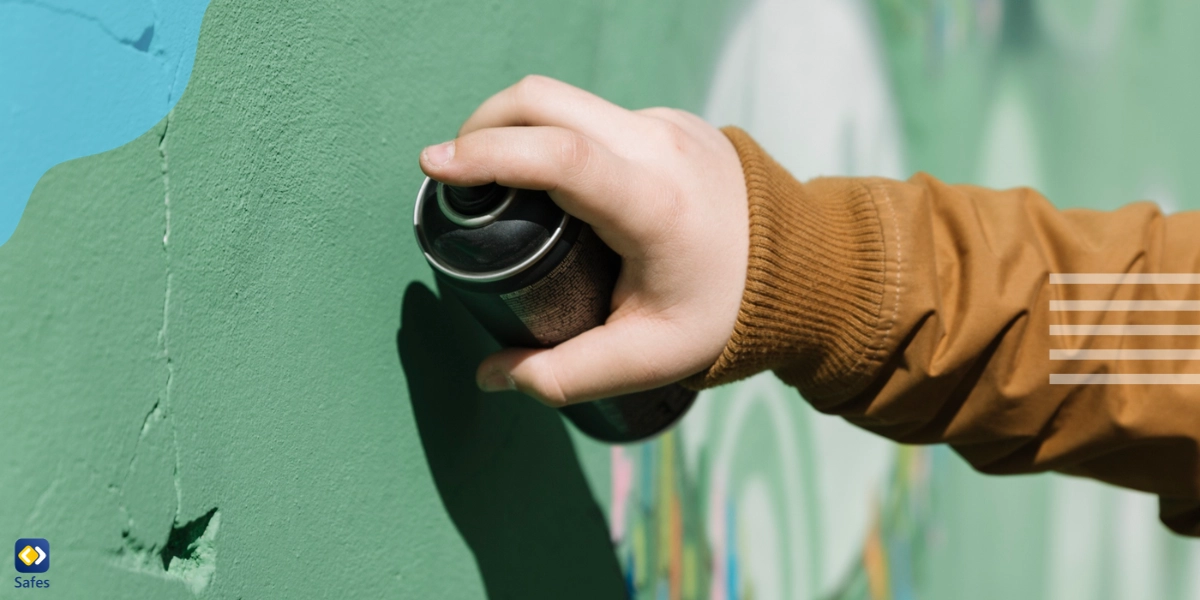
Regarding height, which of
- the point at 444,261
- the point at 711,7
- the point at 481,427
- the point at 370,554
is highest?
the point at 711,7

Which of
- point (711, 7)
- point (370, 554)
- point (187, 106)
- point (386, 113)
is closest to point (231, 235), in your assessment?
point (187, 106)

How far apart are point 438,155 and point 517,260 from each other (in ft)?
0.34

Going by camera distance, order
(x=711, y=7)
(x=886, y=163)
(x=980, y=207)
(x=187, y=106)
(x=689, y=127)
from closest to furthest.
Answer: (x=187, y=106) < (x=689, y=127) < (x=980, y=207) < (x=711, y=7) < (x=886, y=163)

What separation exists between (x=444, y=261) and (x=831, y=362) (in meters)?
0.38

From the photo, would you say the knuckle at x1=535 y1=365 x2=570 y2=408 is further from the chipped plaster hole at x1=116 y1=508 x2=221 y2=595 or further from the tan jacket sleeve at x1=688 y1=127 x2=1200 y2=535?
the chipped plaster hole at x1=116 y1=508 x2=221 y2=595

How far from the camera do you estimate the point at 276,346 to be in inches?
28.0

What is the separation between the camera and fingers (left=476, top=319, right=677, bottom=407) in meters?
0.72

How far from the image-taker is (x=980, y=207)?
0.90 meters

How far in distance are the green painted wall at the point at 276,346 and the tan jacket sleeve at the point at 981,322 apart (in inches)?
11.9

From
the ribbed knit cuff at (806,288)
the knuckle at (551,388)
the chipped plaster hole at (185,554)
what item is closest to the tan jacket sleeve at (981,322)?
the ribbed knit cuff at (806,288)

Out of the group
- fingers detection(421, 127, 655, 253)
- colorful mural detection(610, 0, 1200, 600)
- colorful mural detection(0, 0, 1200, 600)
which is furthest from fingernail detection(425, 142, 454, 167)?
colorful mural detection(610, 0, 1200, 600)

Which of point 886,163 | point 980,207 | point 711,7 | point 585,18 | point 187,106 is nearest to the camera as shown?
point 187,106

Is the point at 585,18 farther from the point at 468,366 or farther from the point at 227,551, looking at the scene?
the point at 227,551

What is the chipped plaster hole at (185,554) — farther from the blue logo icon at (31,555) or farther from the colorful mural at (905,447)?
the colorful mural at (905,447)
